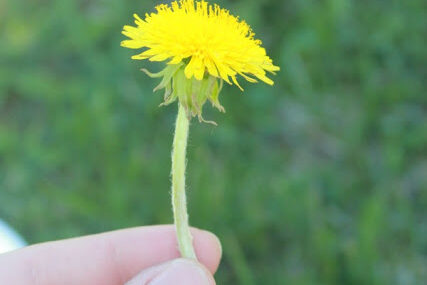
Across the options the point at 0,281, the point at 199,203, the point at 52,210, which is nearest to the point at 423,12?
the point at 199,203

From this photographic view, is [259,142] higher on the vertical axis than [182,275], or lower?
higher

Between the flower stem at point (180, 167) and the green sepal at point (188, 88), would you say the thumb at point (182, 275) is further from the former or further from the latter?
the green sepal at point (188, 88)

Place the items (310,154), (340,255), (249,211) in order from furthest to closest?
(310,154)
(249,211)
(340,255)

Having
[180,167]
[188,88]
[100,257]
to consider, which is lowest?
[100,257]

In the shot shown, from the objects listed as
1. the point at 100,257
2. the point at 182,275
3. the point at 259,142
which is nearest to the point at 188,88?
the point at 182,275

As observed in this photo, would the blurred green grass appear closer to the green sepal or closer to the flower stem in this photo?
the flower stem

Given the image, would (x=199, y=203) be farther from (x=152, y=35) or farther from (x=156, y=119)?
(x=152, y=35)

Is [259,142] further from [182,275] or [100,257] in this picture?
[182,275]
